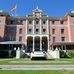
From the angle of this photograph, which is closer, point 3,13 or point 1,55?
point 1,55

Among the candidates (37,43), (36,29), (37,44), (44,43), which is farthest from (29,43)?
(36,29)

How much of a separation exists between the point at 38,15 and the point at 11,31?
40.0ft

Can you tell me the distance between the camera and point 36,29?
2282 inches

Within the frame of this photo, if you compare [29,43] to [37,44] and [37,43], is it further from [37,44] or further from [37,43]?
[37,43]

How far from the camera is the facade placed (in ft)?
184

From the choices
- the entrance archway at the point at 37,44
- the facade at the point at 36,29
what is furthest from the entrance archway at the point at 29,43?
the entrance archway at the point at 37,44

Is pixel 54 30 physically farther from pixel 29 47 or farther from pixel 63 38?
pixel 29 47

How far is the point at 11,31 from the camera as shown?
5756 centimetres

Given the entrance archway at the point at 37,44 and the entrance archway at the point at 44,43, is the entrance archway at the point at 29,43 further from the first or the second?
the entrance archway at the point at 44,43

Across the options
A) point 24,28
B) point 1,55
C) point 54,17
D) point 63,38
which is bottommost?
point 1,55

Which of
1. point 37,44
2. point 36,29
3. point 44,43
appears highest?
point 36,29

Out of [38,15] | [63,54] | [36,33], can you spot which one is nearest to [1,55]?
[63,54]

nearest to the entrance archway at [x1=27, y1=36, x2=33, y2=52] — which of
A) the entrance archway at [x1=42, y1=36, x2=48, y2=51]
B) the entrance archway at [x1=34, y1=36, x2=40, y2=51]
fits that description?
the entrance archway at [x1=34, y1=36, x2=40, y2=51]

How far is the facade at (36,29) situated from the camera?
56234 mm
